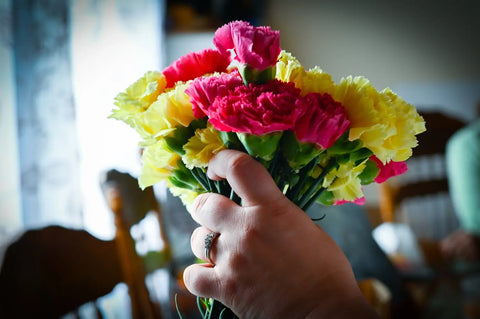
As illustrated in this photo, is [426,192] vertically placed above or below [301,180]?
below

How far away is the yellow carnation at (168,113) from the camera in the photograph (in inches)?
15.1

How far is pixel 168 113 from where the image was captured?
383 millimetres

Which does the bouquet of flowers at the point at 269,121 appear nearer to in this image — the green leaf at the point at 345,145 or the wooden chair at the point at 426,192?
the green leaf at the point at 345,145

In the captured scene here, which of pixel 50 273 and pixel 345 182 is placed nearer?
pixel 345 182

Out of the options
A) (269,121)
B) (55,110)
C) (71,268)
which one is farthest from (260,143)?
(55,110)

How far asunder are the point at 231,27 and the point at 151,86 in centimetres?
10

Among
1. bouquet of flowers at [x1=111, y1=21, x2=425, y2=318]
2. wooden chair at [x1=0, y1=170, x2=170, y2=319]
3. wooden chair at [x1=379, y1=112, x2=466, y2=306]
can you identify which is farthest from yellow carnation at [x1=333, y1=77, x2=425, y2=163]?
wooden chair at [x1=379, y1=112, x2=466, y2=306]

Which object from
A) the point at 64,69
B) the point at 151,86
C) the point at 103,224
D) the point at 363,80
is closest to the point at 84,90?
the point at 64,69

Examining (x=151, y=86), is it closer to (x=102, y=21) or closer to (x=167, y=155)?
(x=167, y=155)

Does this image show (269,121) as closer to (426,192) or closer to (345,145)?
(345,145)

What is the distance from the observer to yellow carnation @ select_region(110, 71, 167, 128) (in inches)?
16.4

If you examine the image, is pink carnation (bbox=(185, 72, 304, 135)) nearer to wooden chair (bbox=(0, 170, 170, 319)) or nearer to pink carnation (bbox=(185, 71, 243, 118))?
pink carnation (bbox=(185, 71, 243, 118))

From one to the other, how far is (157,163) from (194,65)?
111mm

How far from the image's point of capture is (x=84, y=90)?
1020mm
